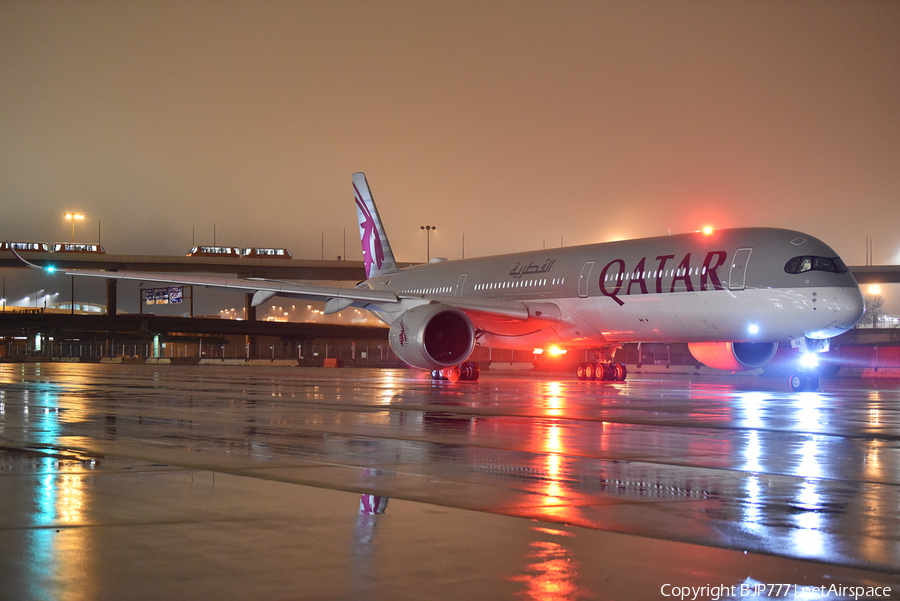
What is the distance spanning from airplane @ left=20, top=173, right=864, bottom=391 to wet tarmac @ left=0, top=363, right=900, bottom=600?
354 inches

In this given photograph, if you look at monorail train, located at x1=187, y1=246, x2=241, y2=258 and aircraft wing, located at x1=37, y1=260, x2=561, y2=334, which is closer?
aircraft wing, located at x1=37, y1=260, x2=561, y2=334

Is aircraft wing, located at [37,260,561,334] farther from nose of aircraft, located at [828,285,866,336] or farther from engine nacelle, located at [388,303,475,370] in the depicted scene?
nose of aircraft, located at [828,285,866,336]

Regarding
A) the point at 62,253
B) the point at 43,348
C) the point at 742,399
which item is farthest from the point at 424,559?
the point at 43,348

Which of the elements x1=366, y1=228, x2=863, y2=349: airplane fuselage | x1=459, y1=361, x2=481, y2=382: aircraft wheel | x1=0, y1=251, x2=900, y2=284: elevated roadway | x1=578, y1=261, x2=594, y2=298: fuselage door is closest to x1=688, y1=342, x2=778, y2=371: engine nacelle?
x1=366, y1=228, x2=863, y2=349: airplane fuselage

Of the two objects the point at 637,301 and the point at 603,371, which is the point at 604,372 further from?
→ the point at 637,301

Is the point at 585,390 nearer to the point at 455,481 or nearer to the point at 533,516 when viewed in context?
the point at 455,481

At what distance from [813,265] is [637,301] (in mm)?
4416

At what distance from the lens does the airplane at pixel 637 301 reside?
19828 mm

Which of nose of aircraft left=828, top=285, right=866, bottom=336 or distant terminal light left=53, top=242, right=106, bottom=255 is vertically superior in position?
distant terminal light left=53, top=242, right=106, bottom=255

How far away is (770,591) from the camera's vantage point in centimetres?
361

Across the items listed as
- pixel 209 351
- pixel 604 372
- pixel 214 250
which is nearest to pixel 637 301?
pixel 604 372

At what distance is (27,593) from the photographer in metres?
3.47

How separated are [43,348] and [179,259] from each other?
2347 centimetres

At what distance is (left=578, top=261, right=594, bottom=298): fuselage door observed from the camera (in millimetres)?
24219
